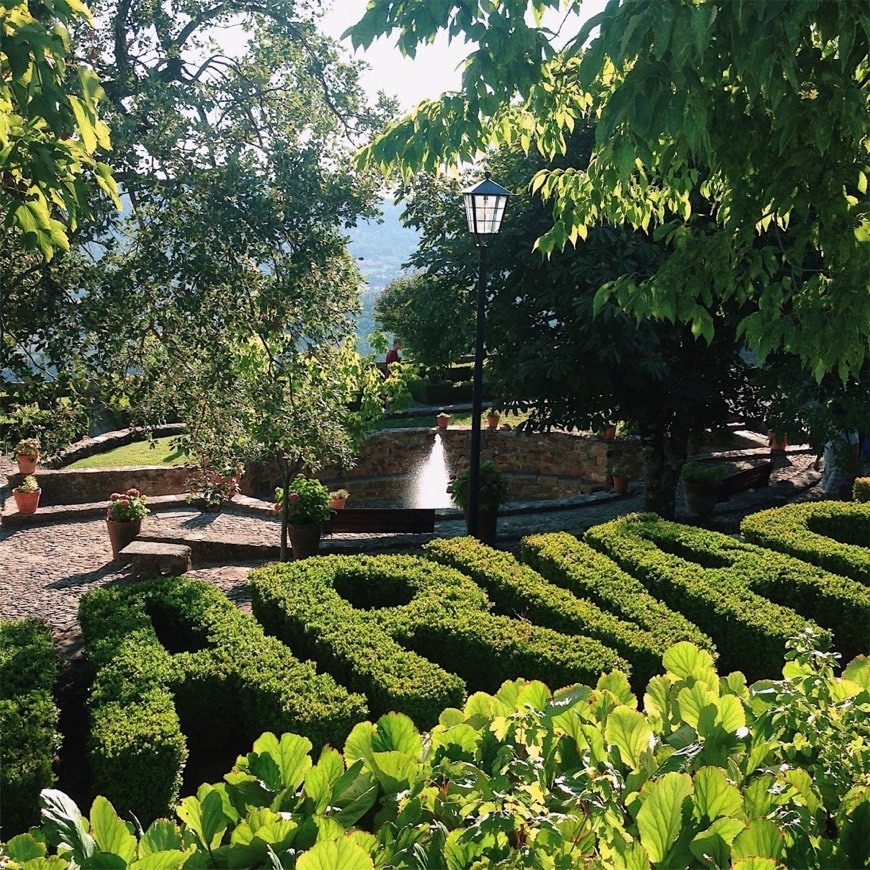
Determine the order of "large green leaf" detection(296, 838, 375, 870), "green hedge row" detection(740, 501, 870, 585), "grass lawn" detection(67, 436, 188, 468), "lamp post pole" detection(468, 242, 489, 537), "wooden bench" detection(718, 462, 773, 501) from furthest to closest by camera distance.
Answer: "grass lawn" detection(67, 436, 188, 468) < "wooden bench" detection(718, 462, 773, 501) < "lamp post pole" detection(468, 242, 489, 537) < "green hedge row" detection(740, 501, 870, 585) < "large green leaf" detection(296, 838, 375, 870)

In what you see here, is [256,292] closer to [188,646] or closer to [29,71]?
[188,646]

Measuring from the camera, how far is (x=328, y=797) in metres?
2.44

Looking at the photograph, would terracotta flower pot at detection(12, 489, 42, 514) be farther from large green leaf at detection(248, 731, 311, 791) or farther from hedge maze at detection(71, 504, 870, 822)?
large green leaf at detection(248, 731, 311, 791)

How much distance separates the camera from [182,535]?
1252 centimetres

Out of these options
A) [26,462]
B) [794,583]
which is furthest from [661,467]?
[26,462]

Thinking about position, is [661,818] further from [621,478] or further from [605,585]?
[621,478]

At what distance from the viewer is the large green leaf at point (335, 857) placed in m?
1.91

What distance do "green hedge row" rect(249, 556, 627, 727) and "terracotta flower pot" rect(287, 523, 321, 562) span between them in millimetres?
3989

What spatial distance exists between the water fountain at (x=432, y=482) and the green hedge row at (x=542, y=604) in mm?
10193

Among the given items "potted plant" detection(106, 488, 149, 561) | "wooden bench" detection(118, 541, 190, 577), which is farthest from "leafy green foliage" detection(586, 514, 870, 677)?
"potted plant" detection(106, 488, 149, 561)

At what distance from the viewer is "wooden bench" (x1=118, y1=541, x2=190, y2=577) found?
10506mm

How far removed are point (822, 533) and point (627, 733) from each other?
723 cm

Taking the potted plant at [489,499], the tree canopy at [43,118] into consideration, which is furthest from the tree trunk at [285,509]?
the tree canopy at [43,118]

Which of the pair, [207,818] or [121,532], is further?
[121,532]
